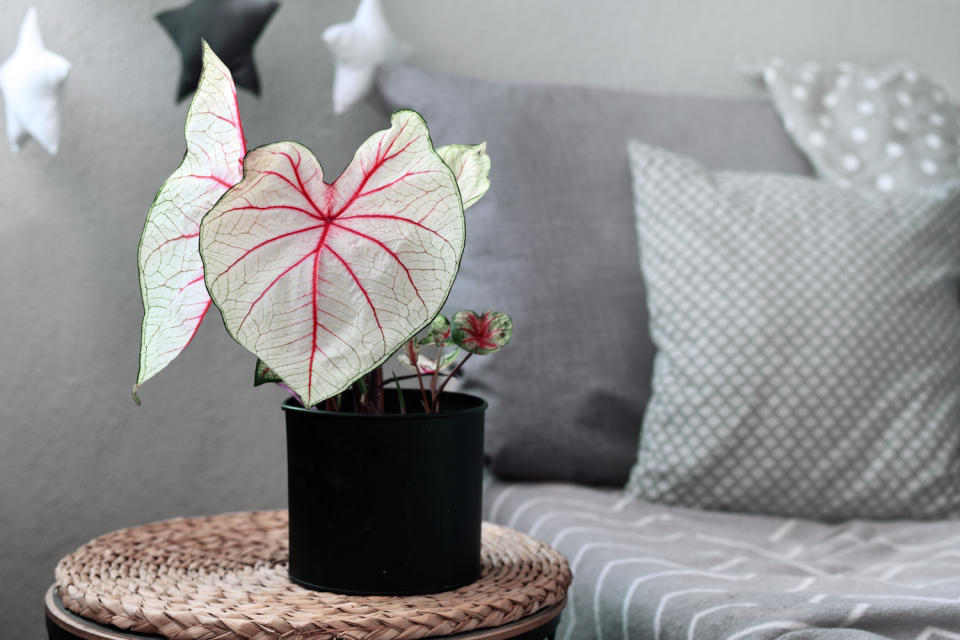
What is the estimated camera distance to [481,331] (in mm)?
652

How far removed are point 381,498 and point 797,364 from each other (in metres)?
0.61

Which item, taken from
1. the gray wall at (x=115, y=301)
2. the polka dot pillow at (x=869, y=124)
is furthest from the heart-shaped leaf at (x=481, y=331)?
the polka dot pillow at (x=869, y=124)

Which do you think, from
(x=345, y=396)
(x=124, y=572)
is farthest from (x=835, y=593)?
(x=124, y=572)

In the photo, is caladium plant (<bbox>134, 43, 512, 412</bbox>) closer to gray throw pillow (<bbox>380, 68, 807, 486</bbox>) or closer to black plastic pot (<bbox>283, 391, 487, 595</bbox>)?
black plastic pot (<bbox>283, 391, 487, 595</bbox>)

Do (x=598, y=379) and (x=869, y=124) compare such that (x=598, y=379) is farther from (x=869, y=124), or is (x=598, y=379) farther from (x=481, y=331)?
(x=869, y=124)

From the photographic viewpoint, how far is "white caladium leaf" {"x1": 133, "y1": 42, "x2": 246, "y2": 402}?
1.92ft

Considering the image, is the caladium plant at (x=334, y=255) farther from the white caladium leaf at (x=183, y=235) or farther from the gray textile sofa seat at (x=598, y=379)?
the gray textile sofa seat at (x=598, y=379)

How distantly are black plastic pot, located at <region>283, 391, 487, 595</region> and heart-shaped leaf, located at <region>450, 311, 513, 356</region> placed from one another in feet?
0.18

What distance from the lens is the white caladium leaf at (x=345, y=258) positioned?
53cm

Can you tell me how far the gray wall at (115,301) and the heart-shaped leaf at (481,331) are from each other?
67cm

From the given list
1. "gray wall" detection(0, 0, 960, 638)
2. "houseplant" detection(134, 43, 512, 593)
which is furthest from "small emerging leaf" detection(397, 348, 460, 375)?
"gray wall" detection(0, 0, 960, 638)

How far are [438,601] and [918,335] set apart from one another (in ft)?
2.51

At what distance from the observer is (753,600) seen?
72 centimetres

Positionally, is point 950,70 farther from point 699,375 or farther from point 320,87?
point 320,87
